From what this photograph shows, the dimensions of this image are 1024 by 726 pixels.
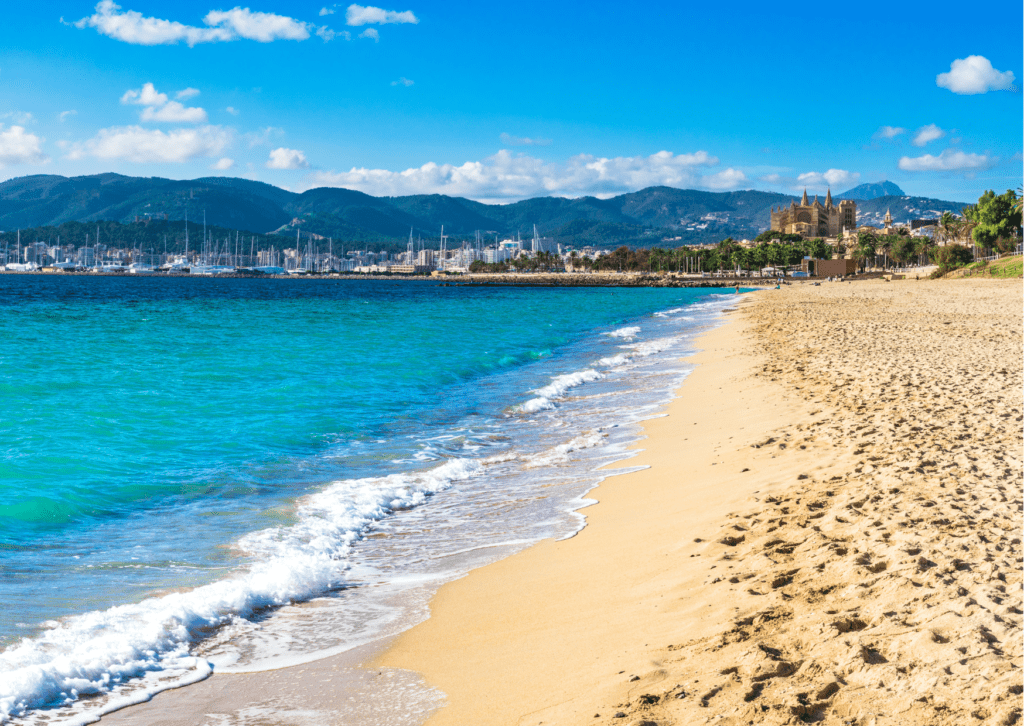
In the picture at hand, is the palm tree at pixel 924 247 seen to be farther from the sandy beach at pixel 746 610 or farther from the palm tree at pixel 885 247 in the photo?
the sandy beach at pixel 746 610

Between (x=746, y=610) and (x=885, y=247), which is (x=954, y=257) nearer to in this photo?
(x=885, y=247)

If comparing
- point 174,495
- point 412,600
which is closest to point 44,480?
point 174,495

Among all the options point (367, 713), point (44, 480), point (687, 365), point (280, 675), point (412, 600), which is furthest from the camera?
point (687, 365)

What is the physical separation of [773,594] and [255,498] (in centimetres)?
634

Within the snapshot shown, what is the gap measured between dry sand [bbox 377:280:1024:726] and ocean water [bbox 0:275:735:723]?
80 cm

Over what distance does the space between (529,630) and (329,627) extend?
1.54 m

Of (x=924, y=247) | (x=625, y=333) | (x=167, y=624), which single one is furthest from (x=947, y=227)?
(x=167, y=624)

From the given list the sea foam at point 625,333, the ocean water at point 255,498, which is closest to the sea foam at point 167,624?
the ocean water at point 255,498

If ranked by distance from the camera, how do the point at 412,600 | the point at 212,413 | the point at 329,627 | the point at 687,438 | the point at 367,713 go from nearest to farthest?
the point at 367,713
the point at 329,627
the point at 412,600
the point at 687,438
the point at 212,413

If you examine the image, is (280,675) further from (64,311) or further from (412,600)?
(64,311)

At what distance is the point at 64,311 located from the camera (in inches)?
1996

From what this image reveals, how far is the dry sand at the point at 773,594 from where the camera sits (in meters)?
3.39

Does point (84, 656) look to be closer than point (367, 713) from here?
No

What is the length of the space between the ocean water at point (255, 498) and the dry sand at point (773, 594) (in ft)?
2.62
